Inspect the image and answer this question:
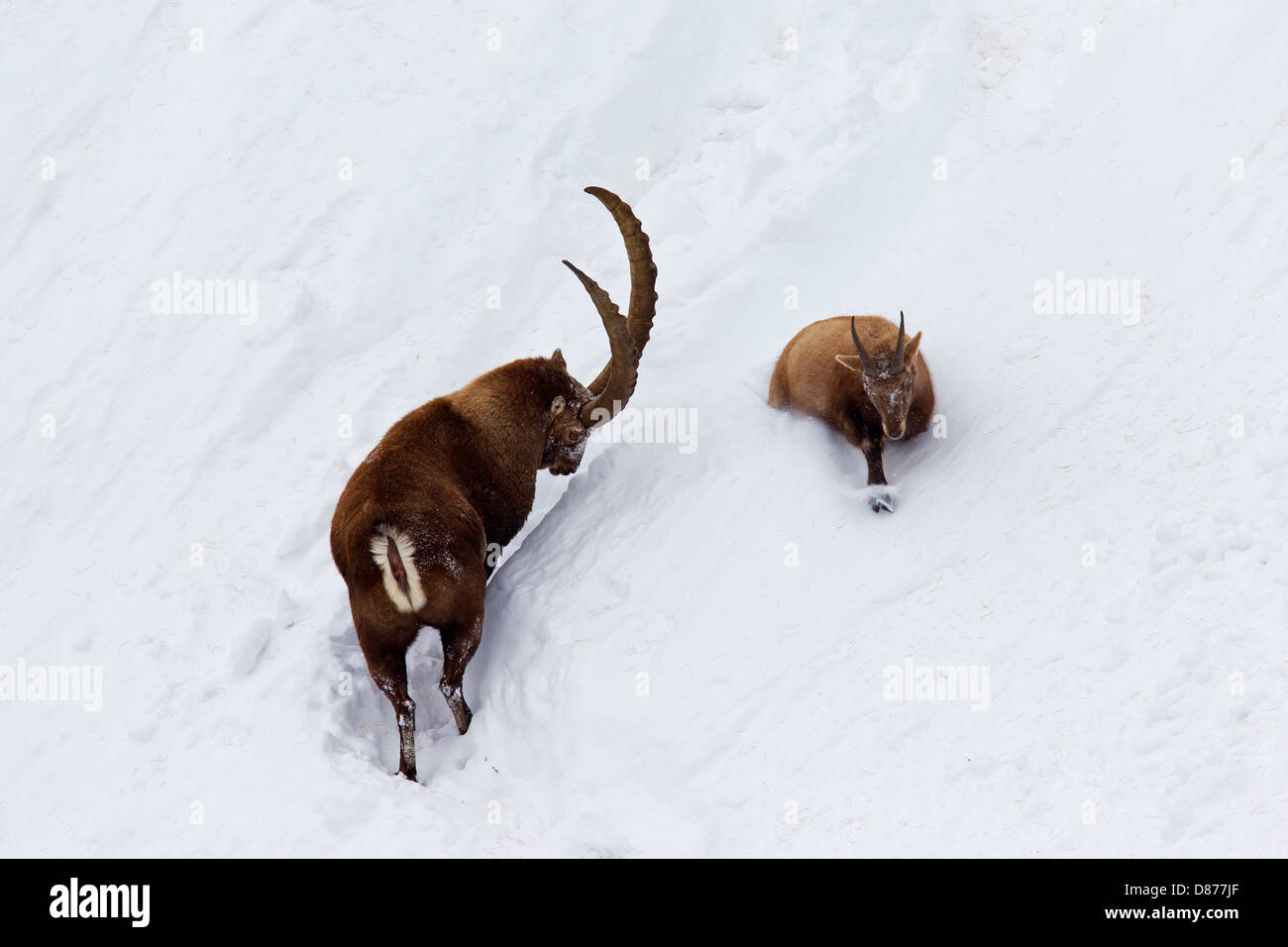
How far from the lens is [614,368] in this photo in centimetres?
1033

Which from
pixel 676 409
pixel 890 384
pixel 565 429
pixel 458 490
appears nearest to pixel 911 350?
pixel 890 384

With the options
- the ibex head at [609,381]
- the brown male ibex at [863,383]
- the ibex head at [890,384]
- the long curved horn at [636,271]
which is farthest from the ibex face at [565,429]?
the ibex head at [890,384]

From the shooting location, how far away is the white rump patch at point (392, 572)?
8227 mm

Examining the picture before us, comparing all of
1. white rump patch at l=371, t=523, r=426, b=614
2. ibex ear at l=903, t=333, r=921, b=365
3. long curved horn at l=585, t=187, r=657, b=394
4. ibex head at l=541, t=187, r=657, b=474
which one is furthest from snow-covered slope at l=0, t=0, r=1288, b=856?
white rump patch at l=371, t=523, r=426, b=614

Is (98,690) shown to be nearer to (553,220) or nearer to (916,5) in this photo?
(553,220)

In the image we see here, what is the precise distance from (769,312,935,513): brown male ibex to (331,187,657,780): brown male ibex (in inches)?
62.9

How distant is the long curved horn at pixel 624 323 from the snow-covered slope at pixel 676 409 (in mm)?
751

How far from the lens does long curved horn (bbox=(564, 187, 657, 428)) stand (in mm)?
9766

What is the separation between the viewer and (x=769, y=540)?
9688 millimetres

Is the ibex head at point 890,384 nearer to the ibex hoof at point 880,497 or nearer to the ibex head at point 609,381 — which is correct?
the ibex hoof at point 880,497

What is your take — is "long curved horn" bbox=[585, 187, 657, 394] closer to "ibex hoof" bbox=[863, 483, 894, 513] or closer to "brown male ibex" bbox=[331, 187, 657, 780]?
"brown male ibex" bbox=[331, 187, 657, 780]
